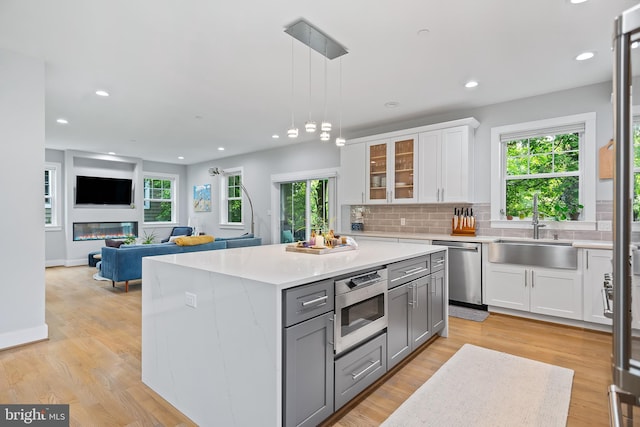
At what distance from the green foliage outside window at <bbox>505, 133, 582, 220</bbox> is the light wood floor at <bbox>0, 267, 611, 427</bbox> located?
4.56 ft

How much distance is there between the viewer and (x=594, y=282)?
3322 millimetres

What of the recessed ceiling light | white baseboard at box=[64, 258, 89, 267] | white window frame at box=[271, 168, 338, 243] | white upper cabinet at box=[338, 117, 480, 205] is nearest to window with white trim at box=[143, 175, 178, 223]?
white baseboard at box=[64, 258, 89, 267]

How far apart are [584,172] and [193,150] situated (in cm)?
702

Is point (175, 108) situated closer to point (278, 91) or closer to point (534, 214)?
point (278, 91)

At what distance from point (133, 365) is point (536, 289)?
401 cm

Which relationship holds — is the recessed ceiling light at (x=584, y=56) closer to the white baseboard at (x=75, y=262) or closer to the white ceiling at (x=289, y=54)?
the white ceiling at (x=289, y=54)

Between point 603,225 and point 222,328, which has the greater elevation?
point 603,225

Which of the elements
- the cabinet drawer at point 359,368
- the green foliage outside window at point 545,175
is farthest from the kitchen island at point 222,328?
the green foliage outside window at point 545,175

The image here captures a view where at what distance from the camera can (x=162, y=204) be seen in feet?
30.4

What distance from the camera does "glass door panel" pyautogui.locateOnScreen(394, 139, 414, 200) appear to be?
15.9 ft

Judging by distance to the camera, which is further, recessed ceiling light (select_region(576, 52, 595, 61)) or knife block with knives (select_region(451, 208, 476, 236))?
knife block with knives (select_region(451, 208, 476, 236))

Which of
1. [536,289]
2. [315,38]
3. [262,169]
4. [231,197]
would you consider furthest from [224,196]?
[536,289]

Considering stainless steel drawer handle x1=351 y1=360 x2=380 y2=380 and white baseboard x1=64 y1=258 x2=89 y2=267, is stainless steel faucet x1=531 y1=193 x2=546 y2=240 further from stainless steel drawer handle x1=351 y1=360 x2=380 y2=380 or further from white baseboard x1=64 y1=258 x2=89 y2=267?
white baseboard x1=64 y1=258 x2=89 y2=267

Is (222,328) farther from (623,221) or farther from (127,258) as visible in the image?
(127,258)
